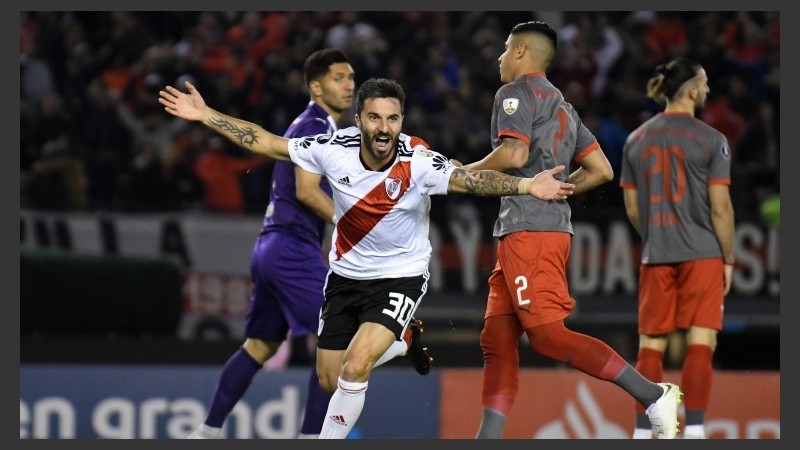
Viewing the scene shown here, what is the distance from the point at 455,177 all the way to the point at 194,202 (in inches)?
282

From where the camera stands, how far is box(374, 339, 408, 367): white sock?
7.44 metres

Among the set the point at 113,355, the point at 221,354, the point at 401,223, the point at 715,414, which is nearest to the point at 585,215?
the point at 715,414

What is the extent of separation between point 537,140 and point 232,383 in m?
2.57

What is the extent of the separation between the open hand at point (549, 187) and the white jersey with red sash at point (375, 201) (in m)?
0.57

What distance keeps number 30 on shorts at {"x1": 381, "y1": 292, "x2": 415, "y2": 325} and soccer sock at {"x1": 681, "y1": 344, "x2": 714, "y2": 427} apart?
1.93m

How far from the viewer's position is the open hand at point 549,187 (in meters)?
6.75

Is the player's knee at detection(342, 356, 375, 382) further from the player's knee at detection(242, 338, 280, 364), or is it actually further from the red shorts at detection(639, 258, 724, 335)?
the red shorts at detection(639, 258, 724, 335)

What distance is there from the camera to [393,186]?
23.8 feet

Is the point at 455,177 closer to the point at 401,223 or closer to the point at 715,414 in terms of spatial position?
the point at 401,223

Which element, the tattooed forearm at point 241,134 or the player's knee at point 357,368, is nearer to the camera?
the player's knee at point 357,368

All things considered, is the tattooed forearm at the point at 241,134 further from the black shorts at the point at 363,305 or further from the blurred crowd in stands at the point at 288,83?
the blurred crowd in stands at the point at 288,83

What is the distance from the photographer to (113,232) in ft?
42.0

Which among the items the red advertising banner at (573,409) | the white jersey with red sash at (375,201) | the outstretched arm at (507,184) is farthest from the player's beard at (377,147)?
the red advertising banner at (573,409)

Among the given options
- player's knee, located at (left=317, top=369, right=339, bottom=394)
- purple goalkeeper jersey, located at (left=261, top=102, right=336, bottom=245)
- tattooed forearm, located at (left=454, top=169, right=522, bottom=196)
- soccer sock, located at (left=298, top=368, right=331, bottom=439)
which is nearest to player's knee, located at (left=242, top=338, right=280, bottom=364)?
soccer sock, located at (left=298, top=368, right=331, bottom=439)
